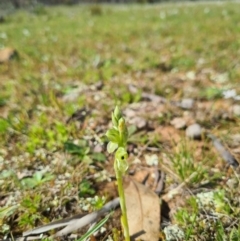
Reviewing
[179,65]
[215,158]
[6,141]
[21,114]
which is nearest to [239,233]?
[215,158]

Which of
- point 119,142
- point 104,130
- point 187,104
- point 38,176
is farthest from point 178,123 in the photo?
point 119,142

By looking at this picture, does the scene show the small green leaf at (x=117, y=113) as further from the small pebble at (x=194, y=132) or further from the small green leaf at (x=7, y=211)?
the small pebble at (x=194, y=132)

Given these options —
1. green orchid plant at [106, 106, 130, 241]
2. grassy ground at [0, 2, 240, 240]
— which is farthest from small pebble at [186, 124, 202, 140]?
green orchid plant at [106, 106, 130, 241]

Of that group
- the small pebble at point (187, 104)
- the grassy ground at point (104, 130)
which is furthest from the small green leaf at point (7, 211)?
the small pebble at point (187, 104)

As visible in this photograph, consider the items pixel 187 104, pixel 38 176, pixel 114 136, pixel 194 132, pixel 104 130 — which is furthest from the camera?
pixel 187 104

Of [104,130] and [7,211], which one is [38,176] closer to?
[7,211]

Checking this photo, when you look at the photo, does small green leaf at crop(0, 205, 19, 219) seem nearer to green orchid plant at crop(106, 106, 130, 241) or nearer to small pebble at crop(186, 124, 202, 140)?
green orchid plant at crop(106, 106, 130, 241)

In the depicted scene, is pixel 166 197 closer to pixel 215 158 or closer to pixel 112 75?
pixel 215 158
